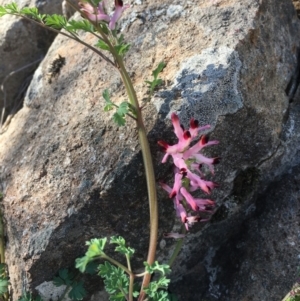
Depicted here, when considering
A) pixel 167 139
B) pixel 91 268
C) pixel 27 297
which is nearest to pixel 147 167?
pixel 167 139

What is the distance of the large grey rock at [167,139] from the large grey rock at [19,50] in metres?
1.08

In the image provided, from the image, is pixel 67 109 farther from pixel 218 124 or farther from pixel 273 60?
pixel 273 60

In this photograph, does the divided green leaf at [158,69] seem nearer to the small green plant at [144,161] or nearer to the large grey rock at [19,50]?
the small green plant at [144,161]

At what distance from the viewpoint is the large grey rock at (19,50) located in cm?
427

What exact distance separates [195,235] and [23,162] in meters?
1.32

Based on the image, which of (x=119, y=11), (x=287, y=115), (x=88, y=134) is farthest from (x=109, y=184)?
(x=287, y=115)

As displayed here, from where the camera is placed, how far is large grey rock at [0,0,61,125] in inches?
168

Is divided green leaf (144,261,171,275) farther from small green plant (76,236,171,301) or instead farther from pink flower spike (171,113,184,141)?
pink flower spike (171,113,184,141)

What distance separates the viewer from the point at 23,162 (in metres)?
3.29

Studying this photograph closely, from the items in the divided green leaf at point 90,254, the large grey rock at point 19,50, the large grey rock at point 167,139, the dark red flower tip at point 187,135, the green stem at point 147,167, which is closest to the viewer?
the divided green leaf at point 90,254

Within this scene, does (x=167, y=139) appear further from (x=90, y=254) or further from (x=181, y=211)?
(x=90, y=254)

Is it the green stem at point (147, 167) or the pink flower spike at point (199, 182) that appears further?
the green stem at point (147, 167)

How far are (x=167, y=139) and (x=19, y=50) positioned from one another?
85.1 inches

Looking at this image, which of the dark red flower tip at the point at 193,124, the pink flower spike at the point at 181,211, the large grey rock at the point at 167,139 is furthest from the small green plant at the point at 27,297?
the dark red flower tip at the point at 193,124
